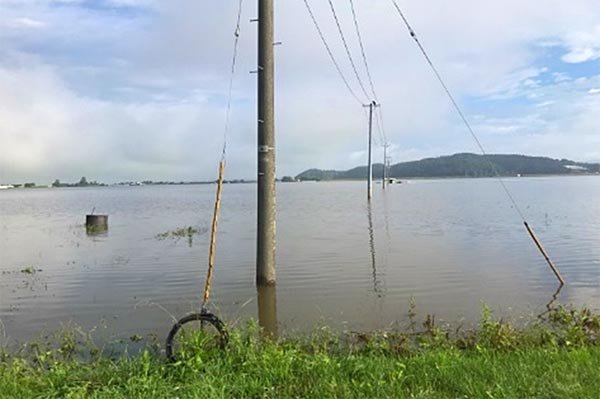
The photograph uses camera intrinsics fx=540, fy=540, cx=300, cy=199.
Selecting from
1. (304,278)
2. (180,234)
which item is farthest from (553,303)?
(180,234)

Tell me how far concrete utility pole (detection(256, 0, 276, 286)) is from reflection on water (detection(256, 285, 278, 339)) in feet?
3.26

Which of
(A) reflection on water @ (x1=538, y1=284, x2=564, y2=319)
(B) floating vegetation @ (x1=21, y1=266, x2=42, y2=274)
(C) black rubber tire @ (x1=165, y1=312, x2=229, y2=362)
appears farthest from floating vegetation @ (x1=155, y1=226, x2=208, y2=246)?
(C) black rubber tire @ (x1=165, y1=312, x2=229, y2=362)

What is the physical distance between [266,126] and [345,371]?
5985 mm

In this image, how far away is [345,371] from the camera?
554 cm

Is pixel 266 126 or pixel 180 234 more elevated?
pixel 266 126

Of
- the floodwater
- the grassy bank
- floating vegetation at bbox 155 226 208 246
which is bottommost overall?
the floodwater

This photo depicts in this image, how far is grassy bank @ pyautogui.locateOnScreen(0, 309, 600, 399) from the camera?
4961 mm

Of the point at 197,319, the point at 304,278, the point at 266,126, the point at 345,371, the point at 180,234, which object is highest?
the point at 266,126

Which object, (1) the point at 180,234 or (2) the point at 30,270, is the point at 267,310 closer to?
(2) the point at 30,270

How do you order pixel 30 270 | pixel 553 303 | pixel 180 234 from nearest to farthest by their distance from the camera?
pixel 553 303, pixel 30 270, pixel 180 234

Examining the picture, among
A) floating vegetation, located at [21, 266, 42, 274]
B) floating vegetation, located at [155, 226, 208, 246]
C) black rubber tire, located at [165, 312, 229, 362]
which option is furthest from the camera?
floating vegetation, located at [155, 226, 208, 246]

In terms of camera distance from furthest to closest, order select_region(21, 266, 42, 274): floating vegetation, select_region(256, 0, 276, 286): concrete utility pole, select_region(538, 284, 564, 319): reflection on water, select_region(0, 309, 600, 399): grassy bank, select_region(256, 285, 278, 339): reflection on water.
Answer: select_region(21, 266, 42, 274): floating vegetation
select_region(256, 0, 276, 286): concrete utility pole
select_region(538, 284, 564, 319): reflection on water
select_region(256, 285, 278, 339): reflection on water
select_region(0, 309, 600, 399): grassy bank

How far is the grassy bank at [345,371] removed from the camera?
195 inches

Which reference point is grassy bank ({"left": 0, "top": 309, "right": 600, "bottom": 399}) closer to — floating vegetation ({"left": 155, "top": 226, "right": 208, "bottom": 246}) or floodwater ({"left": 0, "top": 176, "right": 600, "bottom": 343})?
floodwater ({"left": 0, "top": 176, "right": 600, "bottom": 343})
